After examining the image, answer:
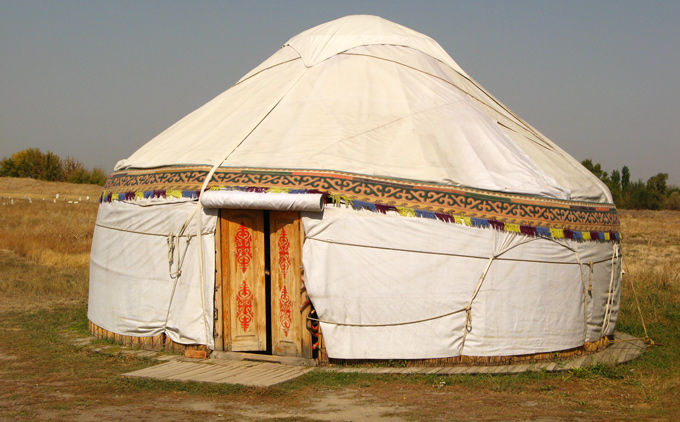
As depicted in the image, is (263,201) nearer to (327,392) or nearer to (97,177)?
(327,392)

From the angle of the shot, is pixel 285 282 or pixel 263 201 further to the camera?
pixel 285 282

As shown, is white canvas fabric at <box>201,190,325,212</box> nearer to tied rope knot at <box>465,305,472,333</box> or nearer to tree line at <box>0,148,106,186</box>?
tied rope knot at <box>465,305,472,333</box>

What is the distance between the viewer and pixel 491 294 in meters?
5.76

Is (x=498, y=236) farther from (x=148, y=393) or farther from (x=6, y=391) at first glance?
(x=6, y=391)

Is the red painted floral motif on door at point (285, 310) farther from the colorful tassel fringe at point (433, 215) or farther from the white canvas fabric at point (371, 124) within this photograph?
the white canvas fabric at point (371, 124)

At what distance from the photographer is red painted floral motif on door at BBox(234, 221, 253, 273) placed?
605cm

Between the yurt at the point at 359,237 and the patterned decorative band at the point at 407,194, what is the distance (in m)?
0.01

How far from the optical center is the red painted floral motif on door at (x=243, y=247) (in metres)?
6.05

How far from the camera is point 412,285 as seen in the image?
569 centimetres

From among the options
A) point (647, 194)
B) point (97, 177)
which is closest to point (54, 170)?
A: point (97, 177)

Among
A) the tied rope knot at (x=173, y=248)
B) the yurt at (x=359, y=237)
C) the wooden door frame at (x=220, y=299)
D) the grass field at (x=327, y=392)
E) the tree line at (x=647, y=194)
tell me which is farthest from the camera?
the tree line at (x=647, y=194)

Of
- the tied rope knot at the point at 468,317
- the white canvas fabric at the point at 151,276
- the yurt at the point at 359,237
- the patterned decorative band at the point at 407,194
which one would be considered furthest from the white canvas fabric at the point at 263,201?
the tied rope knot at the point at 468,317

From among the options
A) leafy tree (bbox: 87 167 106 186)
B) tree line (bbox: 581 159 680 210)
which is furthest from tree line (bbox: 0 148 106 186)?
tree line (bbox: 581 159 680 210)

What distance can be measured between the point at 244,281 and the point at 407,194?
5.39 ft
